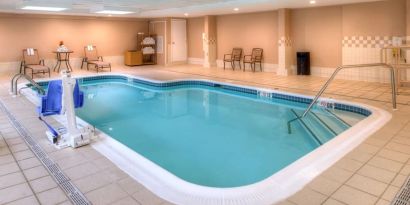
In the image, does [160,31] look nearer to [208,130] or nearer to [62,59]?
[62,59]

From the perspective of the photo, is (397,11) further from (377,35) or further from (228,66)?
(228,66)

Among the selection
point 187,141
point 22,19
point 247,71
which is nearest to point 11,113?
point 187,141

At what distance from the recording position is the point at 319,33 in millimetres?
8883

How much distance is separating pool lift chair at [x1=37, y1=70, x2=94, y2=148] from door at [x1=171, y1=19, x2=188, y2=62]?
29.6 feet

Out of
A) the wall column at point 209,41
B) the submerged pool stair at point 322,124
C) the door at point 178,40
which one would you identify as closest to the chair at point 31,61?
the door at point 178,40

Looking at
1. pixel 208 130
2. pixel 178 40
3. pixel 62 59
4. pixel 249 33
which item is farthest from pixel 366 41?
pixel 62 59

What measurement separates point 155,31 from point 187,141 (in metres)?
9.64

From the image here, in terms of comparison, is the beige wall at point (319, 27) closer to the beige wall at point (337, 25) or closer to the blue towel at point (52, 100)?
the beige wall at point (337, 25)

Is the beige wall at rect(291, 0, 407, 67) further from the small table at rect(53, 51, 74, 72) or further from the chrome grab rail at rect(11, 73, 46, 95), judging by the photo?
the small table at rect(53, 51, 74, 72)

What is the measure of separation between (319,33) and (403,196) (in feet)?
23.5

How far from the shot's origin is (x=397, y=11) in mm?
7270

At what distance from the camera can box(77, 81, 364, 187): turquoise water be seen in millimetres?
3783

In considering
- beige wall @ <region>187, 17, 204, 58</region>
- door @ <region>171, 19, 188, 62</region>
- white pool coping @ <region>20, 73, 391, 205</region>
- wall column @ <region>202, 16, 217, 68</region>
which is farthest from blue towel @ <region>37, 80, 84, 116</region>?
beige wall @ <region>187, 17, 204, 58</region>

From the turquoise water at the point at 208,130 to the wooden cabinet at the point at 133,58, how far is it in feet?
15.2
